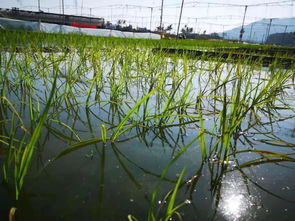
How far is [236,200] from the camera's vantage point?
472mm

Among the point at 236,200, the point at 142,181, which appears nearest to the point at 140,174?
the point at 142,181

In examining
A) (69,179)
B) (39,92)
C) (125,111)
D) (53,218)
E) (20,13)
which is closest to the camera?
(53,218)

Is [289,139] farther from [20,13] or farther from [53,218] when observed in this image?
[20,13]

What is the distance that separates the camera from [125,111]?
38.1 inches

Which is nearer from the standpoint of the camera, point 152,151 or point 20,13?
point 152,151

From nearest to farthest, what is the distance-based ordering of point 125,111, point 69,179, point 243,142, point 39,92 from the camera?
point 69,179, point 243,142, point 125,111, point 39,92

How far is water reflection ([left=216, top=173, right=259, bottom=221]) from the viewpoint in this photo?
43 centimetres

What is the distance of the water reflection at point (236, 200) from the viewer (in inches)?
17.1

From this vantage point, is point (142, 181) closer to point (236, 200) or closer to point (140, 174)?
point (140, 174)

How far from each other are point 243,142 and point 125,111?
0.52m

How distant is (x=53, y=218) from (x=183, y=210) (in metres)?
0.26

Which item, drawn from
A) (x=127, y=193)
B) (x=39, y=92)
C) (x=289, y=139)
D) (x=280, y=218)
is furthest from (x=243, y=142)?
(x=39, y=92)

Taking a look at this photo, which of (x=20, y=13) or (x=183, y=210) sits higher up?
(x=20, y=13)

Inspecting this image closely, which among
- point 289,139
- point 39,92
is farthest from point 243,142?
point 39,92
